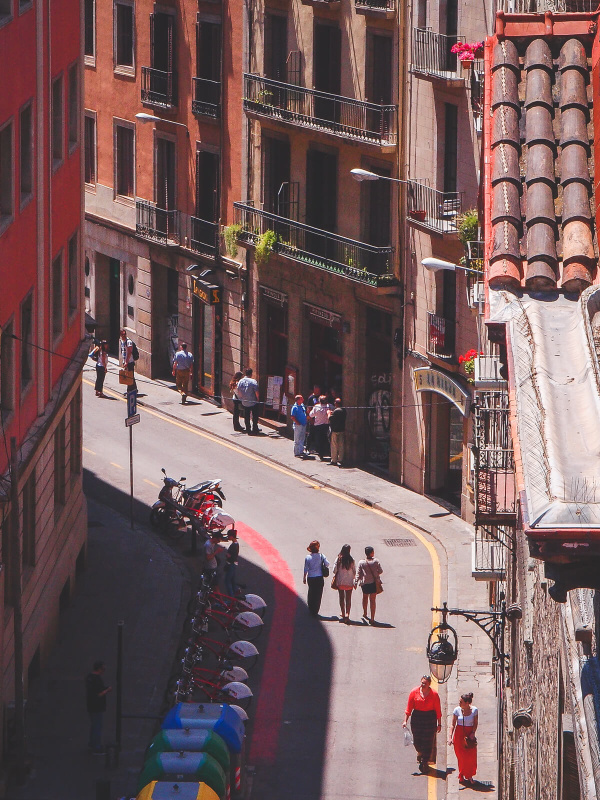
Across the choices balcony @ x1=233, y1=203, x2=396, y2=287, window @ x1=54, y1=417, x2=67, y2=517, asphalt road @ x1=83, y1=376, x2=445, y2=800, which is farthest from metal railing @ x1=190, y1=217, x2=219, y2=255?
window @ x1=54, y1=417, x2=67, y2=517

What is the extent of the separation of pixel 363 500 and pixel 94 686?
1557cm

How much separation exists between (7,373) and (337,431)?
16.4 m

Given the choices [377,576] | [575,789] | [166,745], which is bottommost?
[575,789]

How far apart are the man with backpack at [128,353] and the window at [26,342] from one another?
66.0ft

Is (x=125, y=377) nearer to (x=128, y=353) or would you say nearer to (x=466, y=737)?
(x=128, y=353)

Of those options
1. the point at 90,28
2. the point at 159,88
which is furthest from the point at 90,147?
the point at 159,88

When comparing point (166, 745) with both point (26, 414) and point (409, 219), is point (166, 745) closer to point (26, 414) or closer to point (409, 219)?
point (26, 414)

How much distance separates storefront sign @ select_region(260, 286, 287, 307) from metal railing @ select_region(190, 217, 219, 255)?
8.77ft

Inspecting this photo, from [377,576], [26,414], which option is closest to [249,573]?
[377,576]

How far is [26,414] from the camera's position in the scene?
29203 mm

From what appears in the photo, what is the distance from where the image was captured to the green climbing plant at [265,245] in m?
45.1

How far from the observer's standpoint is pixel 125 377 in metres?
50.5

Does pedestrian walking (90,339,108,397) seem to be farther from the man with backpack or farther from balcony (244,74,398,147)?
balcony (244,74,398,147)

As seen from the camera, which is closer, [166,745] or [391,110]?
[166,745]
